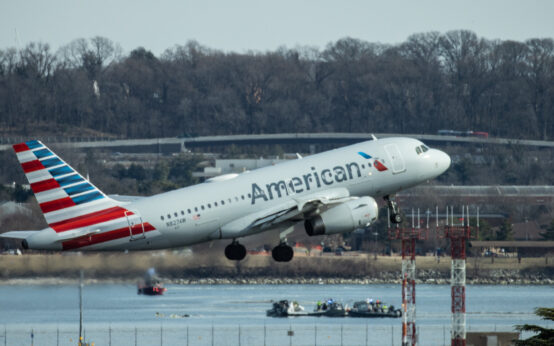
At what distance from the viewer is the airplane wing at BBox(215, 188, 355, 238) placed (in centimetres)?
8556

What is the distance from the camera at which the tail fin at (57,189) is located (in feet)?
266

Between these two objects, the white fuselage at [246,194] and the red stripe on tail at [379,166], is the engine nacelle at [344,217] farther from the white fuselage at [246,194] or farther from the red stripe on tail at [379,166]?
the red stripe on tail at [379,166]

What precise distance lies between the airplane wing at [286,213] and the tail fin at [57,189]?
6.85 meters

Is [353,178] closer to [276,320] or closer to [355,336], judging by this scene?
[355,336]

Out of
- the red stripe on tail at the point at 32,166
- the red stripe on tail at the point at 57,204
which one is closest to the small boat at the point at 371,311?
the red stripe on tail at the point at 57,204

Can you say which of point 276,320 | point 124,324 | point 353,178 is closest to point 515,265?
point 276,320

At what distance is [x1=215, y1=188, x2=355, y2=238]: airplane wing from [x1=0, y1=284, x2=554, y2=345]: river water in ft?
106

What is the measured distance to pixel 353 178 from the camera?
89.5 meters

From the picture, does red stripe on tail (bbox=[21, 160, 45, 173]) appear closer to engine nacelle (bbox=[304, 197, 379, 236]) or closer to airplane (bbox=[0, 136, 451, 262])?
airplane (bbox=[0, 136, 451, 262])

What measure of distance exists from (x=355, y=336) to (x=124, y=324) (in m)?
21.2

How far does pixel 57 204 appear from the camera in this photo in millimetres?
81688

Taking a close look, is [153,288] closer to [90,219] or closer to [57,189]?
[90,219]

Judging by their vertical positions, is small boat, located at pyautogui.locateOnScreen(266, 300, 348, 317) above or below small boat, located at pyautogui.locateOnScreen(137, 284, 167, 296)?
below

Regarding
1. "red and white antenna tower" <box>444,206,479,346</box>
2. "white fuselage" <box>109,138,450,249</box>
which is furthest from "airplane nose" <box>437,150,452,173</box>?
"red and white antenna tower" <box>444,206,479,346</box>
